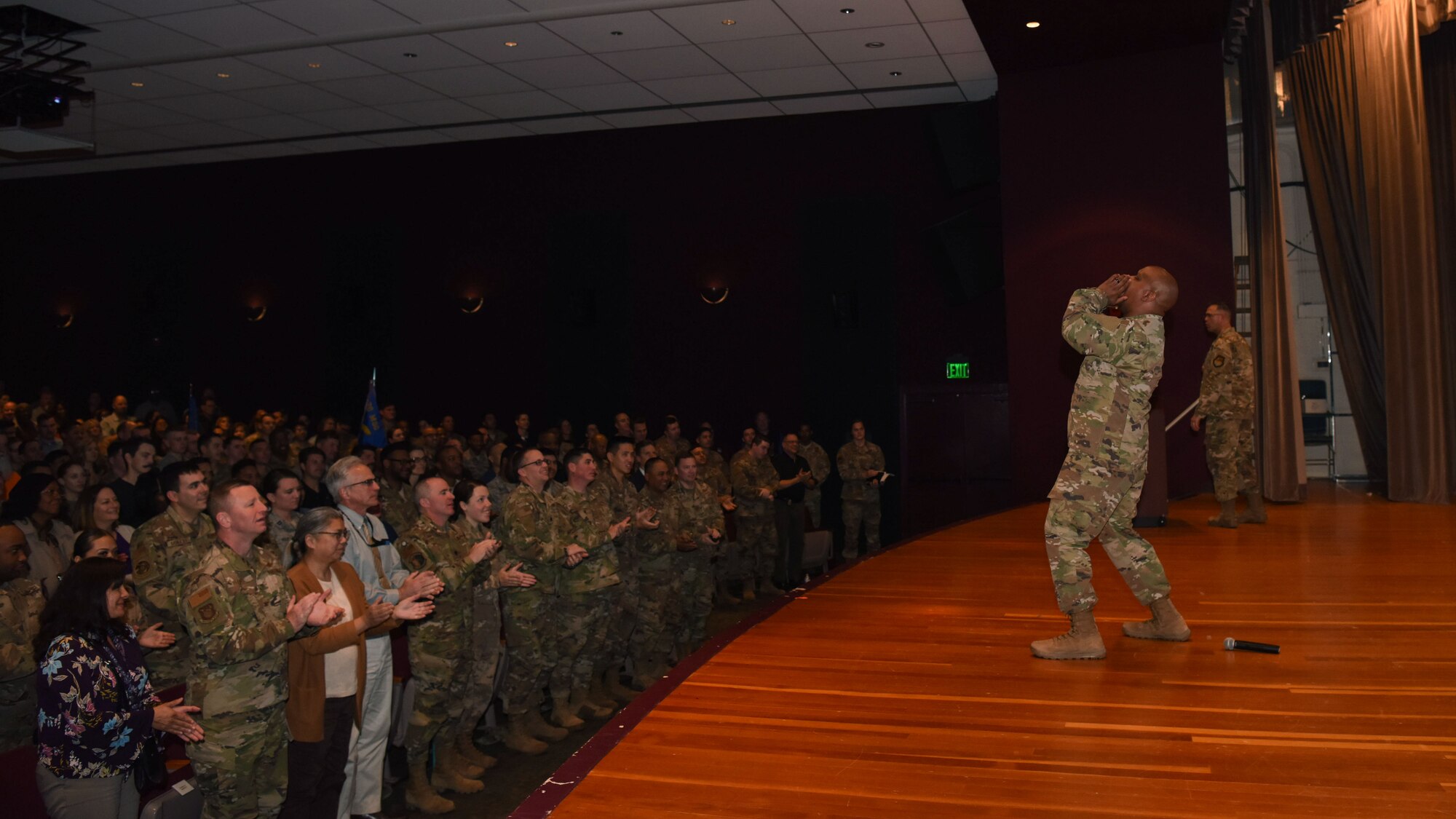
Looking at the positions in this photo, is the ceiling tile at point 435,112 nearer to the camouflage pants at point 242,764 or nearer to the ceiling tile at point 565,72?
the ceiling tile at point 565,72

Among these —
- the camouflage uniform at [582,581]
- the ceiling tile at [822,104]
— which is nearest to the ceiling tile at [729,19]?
the ceiling tile at [822,104]

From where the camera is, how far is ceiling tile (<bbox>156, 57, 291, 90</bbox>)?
10125 millimetres

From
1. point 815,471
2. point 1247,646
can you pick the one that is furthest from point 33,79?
point 1247,646

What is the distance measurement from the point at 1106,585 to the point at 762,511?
5.01 m

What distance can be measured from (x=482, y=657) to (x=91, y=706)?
220 centimetres

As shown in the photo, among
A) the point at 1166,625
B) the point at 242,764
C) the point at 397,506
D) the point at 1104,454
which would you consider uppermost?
the point at 1104,454

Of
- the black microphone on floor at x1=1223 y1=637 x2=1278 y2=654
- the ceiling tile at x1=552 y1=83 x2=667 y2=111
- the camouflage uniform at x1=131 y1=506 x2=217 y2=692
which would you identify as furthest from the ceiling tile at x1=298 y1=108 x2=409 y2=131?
the black microphone on floor at x1=1223 y1=637 x2=1278 y2=654

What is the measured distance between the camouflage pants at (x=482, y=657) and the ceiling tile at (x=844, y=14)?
5433 mm

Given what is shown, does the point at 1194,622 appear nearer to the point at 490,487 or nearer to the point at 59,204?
the point at 490,487

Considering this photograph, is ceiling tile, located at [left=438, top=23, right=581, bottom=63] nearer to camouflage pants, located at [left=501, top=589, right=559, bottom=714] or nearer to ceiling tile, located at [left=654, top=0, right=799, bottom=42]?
ceiling tile, located at [left=654, top=0, right=799, bottom=42]

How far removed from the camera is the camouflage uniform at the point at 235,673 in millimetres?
3576

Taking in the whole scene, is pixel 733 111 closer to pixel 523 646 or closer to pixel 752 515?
pixel 752 515

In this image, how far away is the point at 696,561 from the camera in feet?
26.4

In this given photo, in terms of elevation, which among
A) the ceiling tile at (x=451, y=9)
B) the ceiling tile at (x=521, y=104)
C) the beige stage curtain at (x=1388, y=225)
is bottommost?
the beige stage curtain at (x=1388, y=225)
